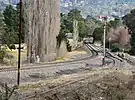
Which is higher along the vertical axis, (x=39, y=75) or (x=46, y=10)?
(x=46, y=10)

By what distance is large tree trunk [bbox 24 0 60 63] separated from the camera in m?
40.2

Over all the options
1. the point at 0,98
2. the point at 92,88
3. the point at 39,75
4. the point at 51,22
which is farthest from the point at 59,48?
the point at 0,98

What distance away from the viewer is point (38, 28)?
133 ft

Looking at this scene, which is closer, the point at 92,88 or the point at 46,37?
the point at 92,88

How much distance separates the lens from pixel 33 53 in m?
40.2

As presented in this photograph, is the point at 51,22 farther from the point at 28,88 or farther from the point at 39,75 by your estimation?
the point at 28,88

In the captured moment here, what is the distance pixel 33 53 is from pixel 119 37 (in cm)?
5053

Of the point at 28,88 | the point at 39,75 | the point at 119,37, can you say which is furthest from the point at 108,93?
the point at 119,37

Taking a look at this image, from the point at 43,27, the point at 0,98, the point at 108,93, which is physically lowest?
the point at 108,93

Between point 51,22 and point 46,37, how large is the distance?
225cm

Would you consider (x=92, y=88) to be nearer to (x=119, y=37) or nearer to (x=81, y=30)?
(x=119, y=37)

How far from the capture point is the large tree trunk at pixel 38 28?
4015cm

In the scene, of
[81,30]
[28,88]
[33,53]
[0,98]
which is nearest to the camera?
[0,98]

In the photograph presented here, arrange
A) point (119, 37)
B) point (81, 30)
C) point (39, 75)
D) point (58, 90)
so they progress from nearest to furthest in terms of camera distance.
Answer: point (58, 90) → point (39, 75) → point (119, 37) → point (81, 30)
